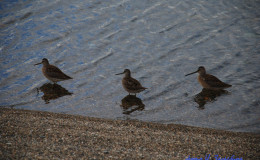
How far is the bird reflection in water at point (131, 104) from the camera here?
9344mm

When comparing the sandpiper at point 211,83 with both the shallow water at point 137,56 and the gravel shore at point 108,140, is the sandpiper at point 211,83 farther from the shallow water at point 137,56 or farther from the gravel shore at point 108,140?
the gravel shore at point 108,140

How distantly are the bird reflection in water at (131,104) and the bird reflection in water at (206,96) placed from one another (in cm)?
183

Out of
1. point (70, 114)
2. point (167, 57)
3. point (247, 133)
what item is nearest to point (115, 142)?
point (70, 114)

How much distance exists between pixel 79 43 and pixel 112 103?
5.09 meters

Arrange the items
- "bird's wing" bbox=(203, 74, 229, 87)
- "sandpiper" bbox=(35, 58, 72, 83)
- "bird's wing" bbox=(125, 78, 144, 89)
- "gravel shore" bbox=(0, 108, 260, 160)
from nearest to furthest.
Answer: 1. "gravel shore" bbox=(0, 108, 260, 160)
2. "bird's wing" bbox=(125, 78, 144, 89)
3. "bird's wing" bbox=(203, 74, 229, 87)
4. "sandpiper" bbox=(35, 58, 72, 83)

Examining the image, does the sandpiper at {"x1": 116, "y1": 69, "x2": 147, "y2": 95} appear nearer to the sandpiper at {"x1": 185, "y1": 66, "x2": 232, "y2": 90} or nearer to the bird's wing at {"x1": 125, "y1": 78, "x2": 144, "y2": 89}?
the bird's wing at {"x1": 125, "y1": 78, "x2": 144, "y2": 89}

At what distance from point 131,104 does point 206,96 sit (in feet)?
8.63

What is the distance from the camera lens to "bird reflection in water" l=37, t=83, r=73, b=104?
1002cm

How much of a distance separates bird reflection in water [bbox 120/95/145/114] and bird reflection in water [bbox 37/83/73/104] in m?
1.92

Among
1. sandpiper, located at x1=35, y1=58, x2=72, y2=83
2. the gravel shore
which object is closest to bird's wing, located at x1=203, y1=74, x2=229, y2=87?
the gravel shore

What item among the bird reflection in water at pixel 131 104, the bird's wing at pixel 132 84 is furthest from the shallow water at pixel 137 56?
the bird's wing at pixel 132 84

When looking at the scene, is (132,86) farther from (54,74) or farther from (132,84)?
(54,74)

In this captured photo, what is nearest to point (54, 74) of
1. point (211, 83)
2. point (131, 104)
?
point (131, 104)

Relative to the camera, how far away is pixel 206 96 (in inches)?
412
